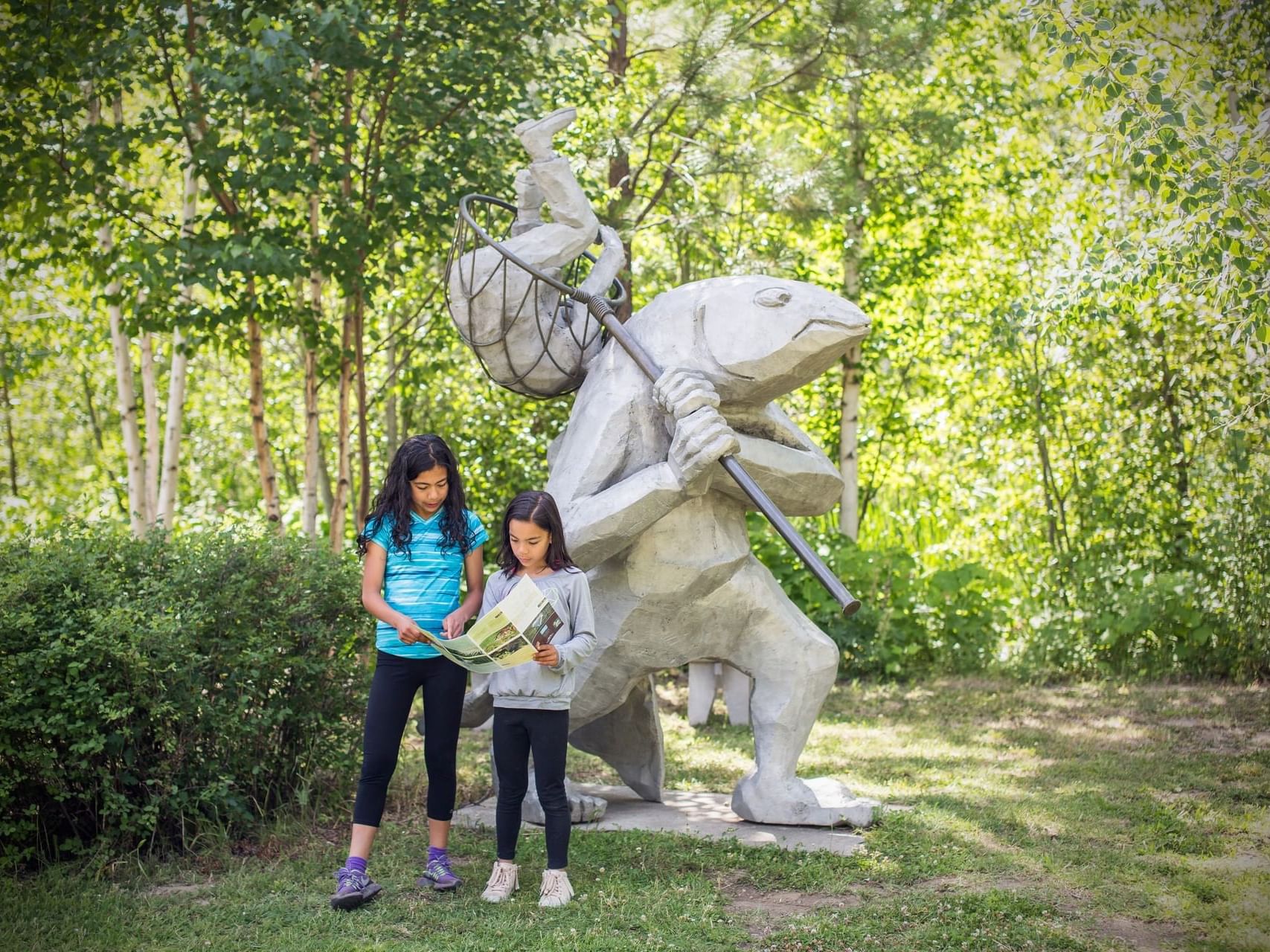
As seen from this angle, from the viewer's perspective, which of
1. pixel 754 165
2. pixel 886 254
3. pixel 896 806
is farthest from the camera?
pixel 886 254

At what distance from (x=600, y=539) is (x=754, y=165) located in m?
4.49

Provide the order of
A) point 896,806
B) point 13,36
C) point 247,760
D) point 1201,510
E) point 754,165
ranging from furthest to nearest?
1. point 1201,510
2. point 754,165
3. point 13,36
4. point 896,806
5. point 247,760

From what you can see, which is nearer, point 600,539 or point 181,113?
point 600,539

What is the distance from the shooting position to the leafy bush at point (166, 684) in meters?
4.07

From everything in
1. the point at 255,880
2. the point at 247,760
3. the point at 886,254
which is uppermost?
the point at 886,254

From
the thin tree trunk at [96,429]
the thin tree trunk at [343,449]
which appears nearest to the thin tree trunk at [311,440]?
the thin tree trunk at [343,449]

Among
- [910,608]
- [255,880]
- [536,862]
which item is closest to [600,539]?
[536,862]

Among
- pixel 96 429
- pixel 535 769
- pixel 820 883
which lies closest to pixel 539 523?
pixel 535 769

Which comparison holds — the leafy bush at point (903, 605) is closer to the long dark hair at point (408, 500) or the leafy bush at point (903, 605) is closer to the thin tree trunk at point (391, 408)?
the thin tree trunk at point (391, 408)

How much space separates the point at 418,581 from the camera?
388 centimetres

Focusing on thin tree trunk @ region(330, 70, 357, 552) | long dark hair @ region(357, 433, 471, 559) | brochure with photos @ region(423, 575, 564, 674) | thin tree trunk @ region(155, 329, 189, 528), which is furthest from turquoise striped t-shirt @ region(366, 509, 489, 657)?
thin tree trunk @ region(155, 329, 189, 528)

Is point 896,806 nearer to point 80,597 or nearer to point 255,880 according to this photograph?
point 255,880

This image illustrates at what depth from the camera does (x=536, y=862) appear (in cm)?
418

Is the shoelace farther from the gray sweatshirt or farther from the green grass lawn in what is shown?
the gray sweatshirt
